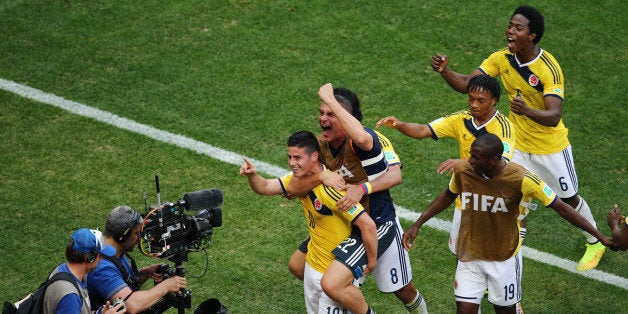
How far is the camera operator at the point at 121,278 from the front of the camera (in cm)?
711

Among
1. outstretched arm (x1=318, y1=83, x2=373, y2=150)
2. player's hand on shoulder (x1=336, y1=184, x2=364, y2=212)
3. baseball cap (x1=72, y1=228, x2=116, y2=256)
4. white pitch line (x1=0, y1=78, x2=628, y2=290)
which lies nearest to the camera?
baseball cap (x1=72, y1=228, x2=116, y2=256)

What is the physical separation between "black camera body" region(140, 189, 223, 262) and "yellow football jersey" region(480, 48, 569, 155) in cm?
333

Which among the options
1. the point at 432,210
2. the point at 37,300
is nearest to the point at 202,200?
the point at 37,300

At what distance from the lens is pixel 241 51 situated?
12.5 metres

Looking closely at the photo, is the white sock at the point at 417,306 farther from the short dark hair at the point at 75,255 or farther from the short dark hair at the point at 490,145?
the short dark hair at the point at 75,255

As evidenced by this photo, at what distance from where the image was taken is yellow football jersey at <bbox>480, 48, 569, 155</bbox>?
29.5 ft

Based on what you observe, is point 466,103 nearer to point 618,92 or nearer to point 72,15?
point 618,92

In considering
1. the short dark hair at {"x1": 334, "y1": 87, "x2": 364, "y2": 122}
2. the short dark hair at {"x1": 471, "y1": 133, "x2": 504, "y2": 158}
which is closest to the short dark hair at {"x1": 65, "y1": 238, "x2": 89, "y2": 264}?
the short dark hair at {"x1": 334, "y1": 87, "x2": 364, "y2": 122}

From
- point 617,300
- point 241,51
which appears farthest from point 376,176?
point 241,51

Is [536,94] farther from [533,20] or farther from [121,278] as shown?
[121,278]

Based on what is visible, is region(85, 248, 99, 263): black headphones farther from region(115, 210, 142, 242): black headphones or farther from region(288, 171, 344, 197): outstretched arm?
region(288, 171, 344, 197): outstretched arm

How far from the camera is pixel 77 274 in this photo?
6703 millimetres

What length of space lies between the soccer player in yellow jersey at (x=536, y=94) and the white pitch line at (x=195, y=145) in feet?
0.67

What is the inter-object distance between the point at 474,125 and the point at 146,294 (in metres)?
3.08
